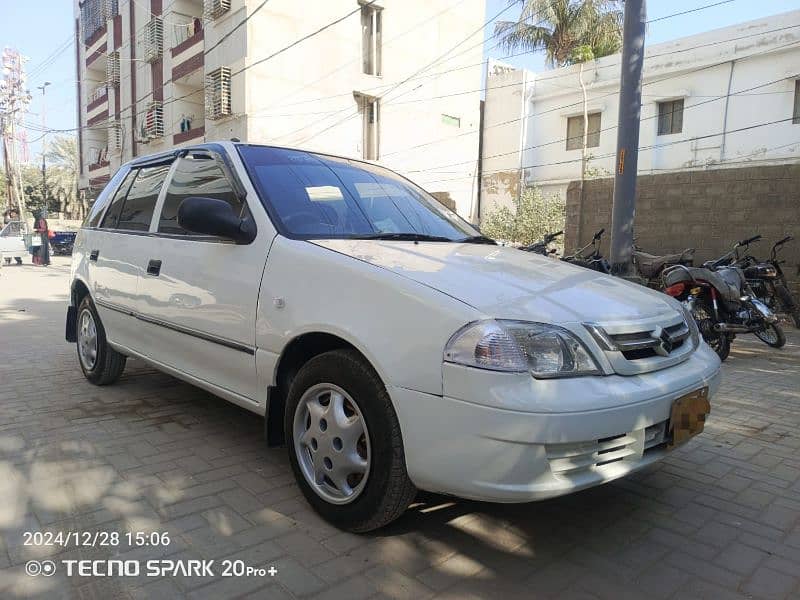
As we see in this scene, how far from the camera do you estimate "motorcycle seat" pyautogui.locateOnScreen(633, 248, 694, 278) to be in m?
7.55

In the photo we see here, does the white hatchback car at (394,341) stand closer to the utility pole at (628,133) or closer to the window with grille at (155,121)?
the utility pole at (628,133)

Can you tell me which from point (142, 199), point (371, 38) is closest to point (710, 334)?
point (142, 199)

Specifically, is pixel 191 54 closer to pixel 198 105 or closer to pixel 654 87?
pixel 198 105

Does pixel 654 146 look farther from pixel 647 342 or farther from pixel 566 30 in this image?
pixel 647 342

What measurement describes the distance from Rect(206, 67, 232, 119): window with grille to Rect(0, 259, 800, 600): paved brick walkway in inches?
642

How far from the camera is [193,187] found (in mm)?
3635

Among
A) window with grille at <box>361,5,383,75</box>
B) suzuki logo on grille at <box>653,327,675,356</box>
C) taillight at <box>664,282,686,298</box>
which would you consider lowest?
taillight at <box>664,282,686,298</box>

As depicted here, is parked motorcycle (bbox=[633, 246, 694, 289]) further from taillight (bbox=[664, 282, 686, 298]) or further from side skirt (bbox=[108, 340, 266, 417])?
side skirt (bbox=[108, 340, 266, 417])

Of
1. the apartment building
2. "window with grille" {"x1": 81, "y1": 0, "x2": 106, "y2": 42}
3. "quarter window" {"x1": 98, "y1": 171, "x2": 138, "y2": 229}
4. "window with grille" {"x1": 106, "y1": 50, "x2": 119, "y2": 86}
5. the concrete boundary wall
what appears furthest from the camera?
"window with grille" {"x1": 81, "y1": 0, "x2": 106, "y2": 42}

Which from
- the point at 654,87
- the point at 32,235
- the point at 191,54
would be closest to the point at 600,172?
the point at 654,87

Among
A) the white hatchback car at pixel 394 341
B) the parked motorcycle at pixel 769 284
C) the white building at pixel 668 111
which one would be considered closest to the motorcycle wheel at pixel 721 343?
the parked motorcycle at pixel 769 284

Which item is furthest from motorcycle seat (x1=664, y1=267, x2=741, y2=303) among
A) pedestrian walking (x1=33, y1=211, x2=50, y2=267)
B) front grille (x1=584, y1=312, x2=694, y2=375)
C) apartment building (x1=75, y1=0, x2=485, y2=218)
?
Answer: pedestrian walking (x1=33, y1=211, x2=50, y2=267)

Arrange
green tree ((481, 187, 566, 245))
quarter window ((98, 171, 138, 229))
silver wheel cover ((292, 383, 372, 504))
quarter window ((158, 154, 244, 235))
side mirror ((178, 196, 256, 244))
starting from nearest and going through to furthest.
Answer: silver wheel cover ((292, 383, 372, 504))
side mirror ((178, 196, 256, 244))
quarter window ((158, 154, 244, 235))
quarter window ((98, 171, 138, 229))
green tree ((481, 187, 566, 245))

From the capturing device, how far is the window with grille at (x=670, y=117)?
63.4ft
